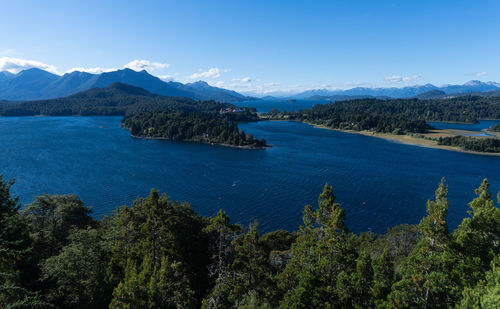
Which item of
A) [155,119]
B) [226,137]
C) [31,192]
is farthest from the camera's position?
[155,119]

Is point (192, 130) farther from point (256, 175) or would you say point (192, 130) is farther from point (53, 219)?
point (53, 219)

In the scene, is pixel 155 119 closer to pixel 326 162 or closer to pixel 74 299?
pixel 326 162

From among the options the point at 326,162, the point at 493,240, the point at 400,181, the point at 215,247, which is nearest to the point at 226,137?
the point at 326,162

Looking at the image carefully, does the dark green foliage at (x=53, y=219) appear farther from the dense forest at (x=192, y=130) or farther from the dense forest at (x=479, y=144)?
the dense forest at (x=479, y=144)

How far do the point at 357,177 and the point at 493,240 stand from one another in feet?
199

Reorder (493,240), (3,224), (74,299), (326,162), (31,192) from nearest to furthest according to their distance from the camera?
(493,240), (3,224), (74,299), (31,192), (326,162)

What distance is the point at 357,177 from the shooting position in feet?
240

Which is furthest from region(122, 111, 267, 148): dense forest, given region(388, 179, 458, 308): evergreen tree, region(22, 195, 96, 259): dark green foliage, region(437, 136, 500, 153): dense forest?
region(388, 179, 458, 308): evergreen tree

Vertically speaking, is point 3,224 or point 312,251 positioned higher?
point 3,224

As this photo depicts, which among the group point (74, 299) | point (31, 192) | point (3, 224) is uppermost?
point (3, 224)

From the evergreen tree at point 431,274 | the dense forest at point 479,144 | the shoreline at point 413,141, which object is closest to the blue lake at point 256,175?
the shoreline at point 413,141

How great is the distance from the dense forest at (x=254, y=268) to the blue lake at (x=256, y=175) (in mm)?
26405

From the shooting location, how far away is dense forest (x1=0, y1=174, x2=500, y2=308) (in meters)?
13.4

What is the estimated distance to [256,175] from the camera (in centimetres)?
7381
